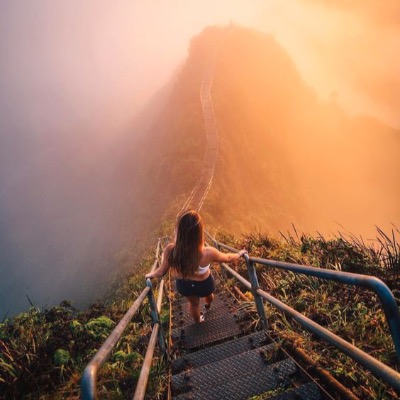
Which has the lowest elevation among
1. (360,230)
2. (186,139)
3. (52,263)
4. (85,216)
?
(360,230)

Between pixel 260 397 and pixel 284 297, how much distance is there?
2948mm

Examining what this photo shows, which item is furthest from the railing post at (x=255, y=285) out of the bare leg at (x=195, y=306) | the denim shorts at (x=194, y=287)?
the bare leg at (x=195, y=306)

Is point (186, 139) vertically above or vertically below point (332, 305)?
above

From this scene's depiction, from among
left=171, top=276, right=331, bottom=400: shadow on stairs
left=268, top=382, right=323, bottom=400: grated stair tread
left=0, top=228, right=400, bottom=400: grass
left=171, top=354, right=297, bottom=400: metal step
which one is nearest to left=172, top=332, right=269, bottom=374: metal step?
left=171, top=276, right=331, bottom=400: shadow on stairs

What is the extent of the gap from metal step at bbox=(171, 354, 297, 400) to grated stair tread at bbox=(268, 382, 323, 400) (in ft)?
1.17

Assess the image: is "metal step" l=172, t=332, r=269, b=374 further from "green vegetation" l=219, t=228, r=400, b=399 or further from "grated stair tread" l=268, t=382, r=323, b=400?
"grated stair tread" l=268, t=382, r=323, b=400

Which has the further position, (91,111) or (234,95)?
(91,111)

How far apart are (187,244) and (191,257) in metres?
0.20

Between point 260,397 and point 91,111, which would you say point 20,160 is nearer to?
point 91,111

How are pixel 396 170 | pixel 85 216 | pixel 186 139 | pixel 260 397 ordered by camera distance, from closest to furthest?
pixel 260 397
pixel 186 139
pixel 85 216
pixel 396 170

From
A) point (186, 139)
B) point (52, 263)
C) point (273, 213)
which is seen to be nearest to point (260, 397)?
point (273, 213)

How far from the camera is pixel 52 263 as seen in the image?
41.2 meters

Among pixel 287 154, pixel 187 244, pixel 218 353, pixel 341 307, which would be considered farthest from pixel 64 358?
pixel 287 154

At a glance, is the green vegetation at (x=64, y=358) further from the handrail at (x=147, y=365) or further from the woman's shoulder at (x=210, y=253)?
the woman's shoulder at (x=210, y=253)
